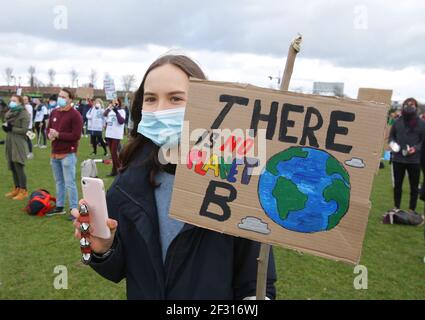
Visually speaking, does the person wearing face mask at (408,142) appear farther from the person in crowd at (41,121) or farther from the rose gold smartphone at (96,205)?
the person in crowd at (41,121)

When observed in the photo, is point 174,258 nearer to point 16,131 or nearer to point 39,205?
point 39,205

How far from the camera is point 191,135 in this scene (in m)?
1.41

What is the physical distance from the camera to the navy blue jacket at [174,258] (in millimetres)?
1541

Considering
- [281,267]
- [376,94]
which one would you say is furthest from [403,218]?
[281,267]

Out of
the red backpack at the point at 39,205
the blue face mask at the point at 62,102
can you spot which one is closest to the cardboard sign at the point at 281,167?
the blue face mask at the point at 62,102

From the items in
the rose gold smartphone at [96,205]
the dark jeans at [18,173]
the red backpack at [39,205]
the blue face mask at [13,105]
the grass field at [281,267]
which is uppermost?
the blue face mask at [13,105]

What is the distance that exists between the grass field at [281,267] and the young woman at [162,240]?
258 cm

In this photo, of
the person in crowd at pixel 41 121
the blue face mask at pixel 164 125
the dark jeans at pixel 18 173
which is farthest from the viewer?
the person in crowd at pixel 41 121

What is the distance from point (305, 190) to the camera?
1.33 metres

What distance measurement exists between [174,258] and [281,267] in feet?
11.5

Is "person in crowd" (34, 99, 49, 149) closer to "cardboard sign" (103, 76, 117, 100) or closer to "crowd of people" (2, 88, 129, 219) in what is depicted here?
"cardboard sign" (103, 76, 117, 100)

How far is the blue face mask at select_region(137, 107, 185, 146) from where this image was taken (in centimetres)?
164

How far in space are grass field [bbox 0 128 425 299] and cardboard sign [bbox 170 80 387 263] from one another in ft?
9.56

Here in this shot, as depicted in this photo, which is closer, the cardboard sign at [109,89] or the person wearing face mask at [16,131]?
the person wearing face mask at [16,131]
